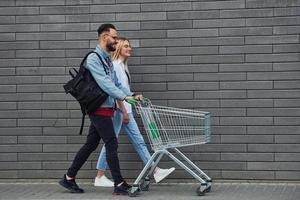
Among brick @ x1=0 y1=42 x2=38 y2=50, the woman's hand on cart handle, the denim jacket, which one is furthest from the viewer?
brick @ x1=0 y1=42 x2=38 y2=50

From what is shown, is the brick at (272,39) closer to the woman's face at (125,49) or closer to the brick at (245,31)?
the brick at (245,31)

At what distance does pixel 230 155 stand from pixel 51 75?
2.50 m

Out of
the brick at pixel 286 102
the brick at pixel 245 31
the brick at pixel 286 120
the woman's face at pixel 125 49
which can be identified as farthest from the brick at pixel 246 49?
the woman's face at pixel 125 49

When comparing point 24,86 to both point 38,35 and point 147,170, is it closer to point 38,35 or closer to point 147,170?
point 38,35

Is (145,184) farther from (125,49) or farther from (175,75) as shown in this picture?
(125,49)

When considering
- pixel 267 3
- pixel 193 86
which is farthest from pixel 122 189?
pixel 267 3

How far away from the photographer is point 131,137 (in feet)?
25.3

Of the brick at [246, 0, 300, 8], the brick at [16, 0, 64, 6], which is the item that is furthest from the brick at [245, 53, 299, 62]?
the brick at [16, 0, 64, 6]

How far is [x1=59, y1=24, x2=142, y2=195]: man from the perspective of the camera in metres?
→ 7.15

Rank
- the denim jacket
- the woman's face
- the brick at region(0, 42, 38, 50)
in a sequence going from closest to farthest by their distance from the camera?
→ the denim jacket
the woman's face
the brick at region(0, 42, 38, 50)

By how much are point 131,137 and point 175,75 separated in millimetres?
966

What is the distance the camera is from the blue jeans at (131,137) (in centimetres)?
760

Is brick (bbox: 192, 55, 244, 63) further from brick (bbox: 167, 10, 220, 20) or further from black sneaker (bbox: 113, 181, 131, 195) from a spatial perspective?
black sneaker (bbox: 113, 181, 131, 195)

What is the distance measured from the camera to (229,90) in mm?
7836
